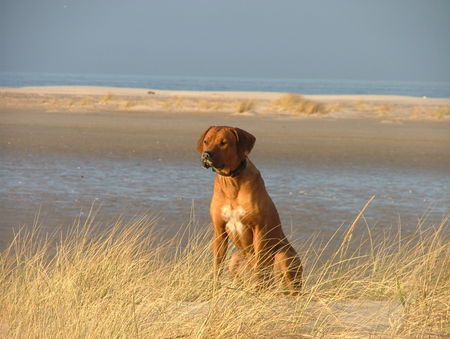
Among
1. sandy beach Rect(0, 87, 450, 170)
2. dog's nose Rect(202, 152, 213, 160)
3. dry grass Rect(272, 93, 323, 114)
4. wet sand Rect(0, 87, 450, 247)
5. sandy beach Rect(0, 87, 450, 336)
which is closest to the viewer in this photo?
sandy beach Rect(0, 87, 450, 336)

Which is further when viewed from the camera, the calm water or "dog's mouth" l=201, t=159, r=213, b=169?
the calm water

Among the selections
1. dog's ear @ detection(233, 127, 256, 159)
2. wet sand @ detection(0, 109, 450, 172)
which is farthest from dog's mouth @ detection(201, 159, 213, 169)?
wet sand @ detection(0, 109, 450, 172)

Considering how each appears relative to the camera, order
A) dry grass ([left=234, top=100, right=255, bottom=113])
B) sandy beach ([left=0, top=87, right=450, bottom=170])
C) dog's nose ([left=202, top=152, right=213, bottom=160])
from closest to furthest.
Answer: dog's nose ([left=202, top=152, right=213, bottom=160]) → sandy beach ([left=0, top=87, right=450, bottom=170]) → dry grass ([left=234, top=100, right=255, bottom=113])

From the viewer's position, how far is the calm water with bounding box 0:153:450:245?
9.80m

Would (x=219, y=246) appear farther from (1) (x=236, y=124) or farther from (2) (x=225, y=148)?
(1) (x=236, y=124)

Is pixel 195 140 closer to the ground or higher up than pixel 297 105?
higher up

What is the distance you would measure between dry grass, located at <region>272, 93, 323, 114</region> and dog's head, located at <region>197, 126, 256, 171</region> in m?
23.5

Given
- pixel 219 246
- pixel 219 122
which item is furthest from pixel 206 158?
pixel 219 122

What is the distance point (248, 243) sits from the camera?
5387 millimetres

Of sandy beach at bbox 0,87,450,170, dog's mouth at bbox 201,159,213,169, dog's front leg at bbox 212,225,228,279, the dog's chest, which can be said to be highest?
dog's mouth at bbox 201,159,213,169

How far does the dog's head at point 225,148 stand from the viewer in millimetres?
5105

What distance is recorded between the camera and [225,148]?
5129mm

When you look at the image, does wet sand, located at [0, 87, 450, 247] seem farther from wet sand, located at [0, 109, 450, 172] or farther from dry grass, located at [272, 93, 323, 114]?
dry grass, located at [272, 93, 323, 114]

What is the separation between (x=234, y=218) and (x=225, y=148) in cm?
45
